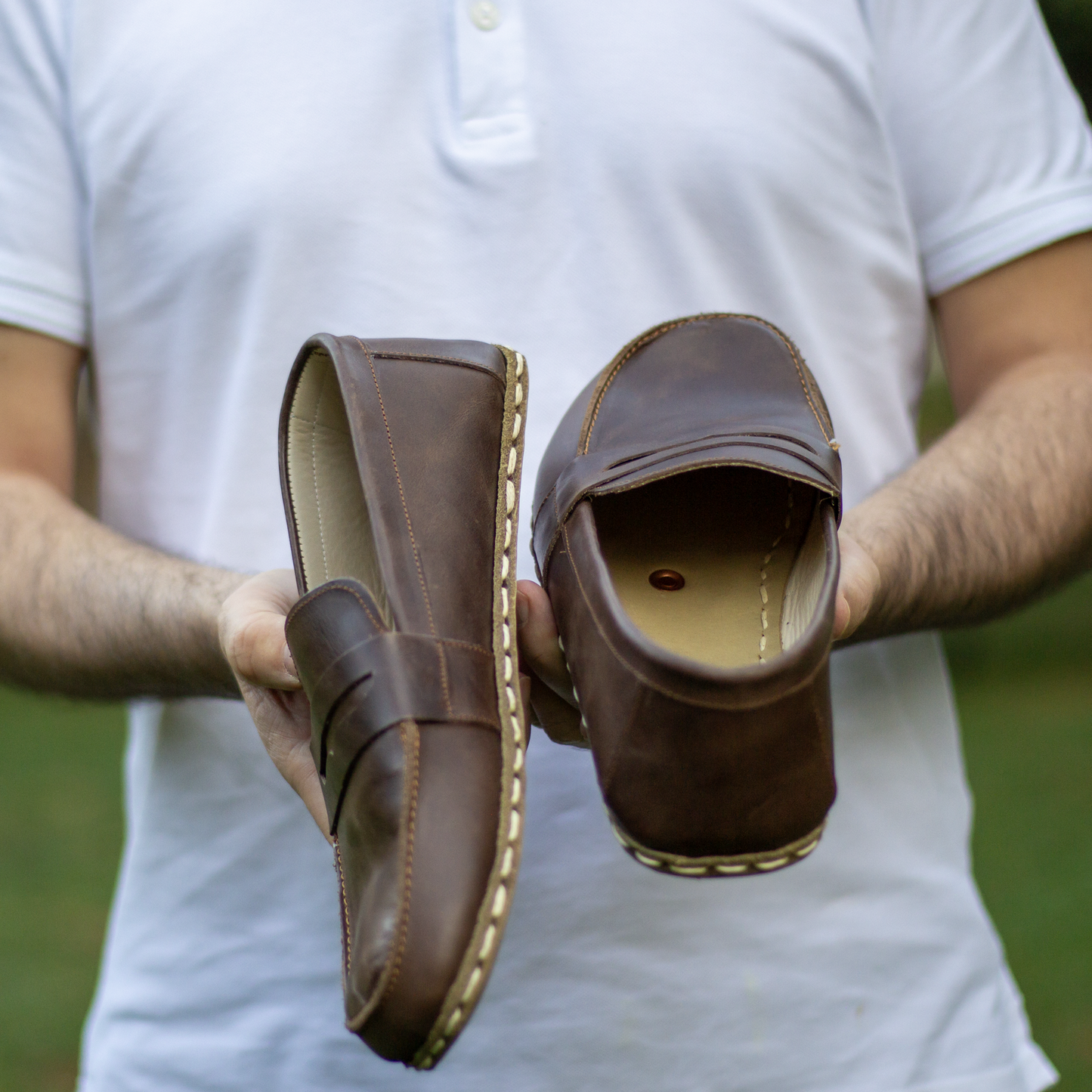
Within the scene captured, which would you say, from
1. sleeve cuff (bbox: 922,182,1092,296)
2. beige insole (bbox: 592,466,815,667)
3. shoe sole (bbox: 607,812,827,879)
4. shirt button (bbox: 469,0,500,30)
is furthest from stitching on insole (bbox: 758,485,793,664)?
shirt button (bbox: 469,0,500,30)

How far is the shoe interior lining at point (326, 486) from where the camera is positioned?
45.2 inches

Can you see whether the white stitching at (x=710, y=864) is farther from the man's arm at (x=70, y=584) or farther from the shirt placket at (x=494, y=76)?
the shirt placket at (x=494, y=76)

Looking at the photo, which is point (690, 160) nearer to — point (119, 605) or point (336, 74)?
point (336, 74)

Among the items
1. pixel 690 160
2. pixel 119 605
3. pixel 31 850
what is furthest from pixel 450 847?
pixel 31 850

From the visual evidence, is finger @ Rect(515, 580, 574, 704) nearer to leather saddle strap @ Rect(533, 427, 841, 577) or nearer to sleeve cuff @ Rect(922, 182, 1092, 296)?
leather saddle strap @ Rect(533, 427, 841, 577)

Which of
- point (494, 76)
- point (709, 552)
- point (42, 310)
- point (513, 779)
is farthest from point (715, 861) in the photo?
point (42, 310)

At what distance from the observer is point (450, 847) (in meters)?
0.88

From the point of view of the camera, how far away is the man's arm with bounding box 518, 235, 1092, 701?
1.15m

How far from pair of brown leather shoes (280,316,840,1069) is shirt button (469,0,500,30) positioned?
0.42 metres

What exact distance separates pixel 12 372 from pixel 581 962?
3.16ft

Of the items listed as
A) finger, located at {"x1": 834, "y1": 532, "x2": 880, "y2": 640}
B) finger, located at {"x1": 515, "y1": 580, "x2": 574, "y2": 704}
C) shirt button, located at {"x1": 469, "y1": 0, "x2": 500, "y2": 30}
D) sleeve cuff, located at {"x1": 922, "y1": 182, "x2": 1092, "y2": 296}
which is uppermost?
shirt button, located at {"x1": 469, "y1": 0, "x2": 500, "y2": 30}

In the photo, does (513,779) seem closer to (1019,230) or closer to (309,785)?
(309,785)

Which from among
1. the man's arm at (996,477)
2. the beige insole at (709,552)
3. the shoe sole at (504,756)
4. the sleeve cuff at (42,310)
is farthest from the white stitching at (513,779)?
the sleeve cuff at (42,310)

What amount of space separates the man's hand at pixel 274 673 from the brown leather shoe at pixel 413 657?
0.03m
